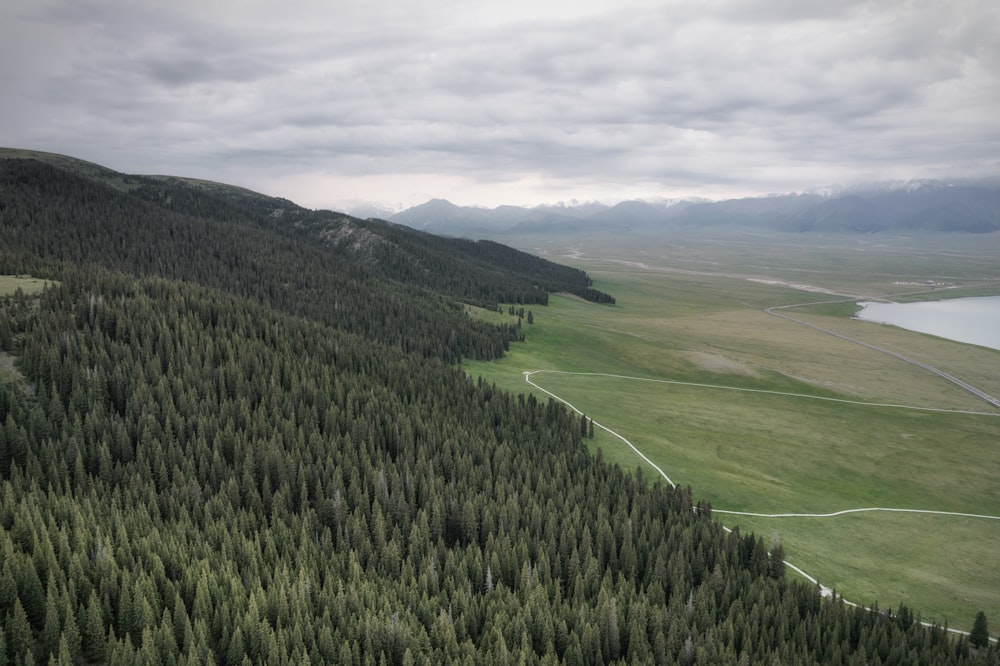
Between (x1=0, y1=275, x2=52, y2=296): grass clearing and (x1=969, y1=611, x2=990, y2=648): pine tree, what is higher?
(x1=0, y1=275, x2=52, y2=296): grass clearing

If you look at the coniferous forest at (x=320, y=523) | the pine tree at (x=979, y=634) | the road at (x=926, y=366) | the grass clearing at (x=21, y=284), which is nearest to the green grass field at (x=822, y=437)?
the road at (x=926, y=366)

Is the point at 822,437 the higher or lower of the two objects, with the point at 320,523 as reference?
lower

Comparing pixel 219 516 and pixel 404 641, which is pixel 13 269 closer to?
pixel 219 516

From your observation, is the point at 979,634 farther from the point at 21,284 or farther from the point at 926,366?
the point at 926,366

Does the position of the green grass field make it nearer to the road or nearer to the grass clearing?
the road

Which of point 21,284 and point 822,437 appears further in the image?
point 822,437

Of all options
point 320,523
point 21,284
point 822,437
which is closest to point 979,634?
point 822,437

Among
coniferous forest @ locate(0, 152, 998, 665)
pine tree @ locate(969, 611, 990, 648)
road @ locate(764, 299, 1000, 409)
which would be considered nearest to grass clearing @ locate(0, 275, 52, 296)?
coniferous forest @ locate(0, 152, 998, 665)

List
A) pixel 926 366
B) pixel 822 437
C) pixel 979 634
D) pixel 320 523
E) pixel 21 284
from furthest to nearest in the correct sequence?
1. pixel 926 366
2. pixel 822 437
3. pixel 21 284
4. pixel 320 523
5. pixel 979 634

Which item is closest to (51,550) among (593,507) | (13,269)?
(593,507)
